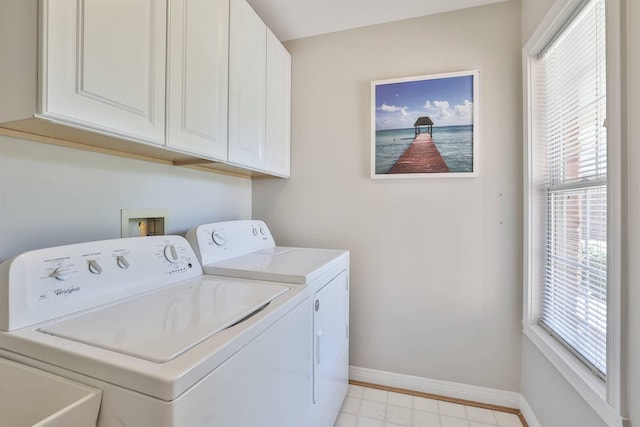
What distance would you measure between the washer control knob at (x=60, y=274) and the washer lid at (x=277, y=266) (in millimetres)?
517

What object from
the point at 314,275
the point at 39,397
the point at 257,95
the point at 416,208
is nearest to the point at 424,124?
the point at 416,208

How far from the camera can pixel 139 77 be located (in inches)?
37.2

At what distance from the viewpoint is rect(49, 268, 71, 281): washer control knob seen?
79 centimetres

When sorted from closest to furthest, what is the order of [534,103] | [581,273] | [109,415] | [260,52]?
[109,415]
[581,273]
[534,103]
[260,52]

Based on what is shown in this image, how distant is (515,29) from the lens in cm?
170

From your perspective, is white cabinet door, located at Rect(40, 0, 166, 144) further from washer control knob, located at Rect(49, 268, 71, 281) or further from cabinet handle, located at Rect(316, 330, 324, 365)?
cabinet handle, located at Rect(316, 330, 324, 365)

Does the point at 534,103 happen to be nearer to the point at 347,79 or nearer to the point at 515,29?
the point at 515,29

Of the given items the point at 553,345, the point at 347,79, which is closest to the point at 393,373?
the point at 553,345

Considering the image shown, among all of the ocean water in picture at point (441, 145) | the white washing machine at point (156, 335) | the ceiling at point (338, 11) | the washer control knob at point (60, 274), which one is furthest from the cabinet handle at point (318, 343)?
the ceiling at point (338, 11)

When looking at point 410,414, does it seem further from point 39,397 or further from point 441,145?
point 39,397

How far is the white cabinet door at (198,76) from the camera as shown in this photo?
1.08 meters

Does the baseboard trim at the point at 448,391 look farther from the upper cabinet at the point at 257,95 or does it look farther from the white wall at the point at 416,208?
the upper cabinet at the point at 257,95

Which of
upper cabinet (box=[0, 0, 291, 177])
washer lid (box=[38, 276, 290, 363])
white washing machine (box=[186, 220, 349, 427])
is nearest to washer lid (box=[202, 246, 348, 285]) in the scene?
white washing machine (box=[186, 220, 349, 427])

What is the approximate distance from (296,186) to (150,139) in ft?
3.92
